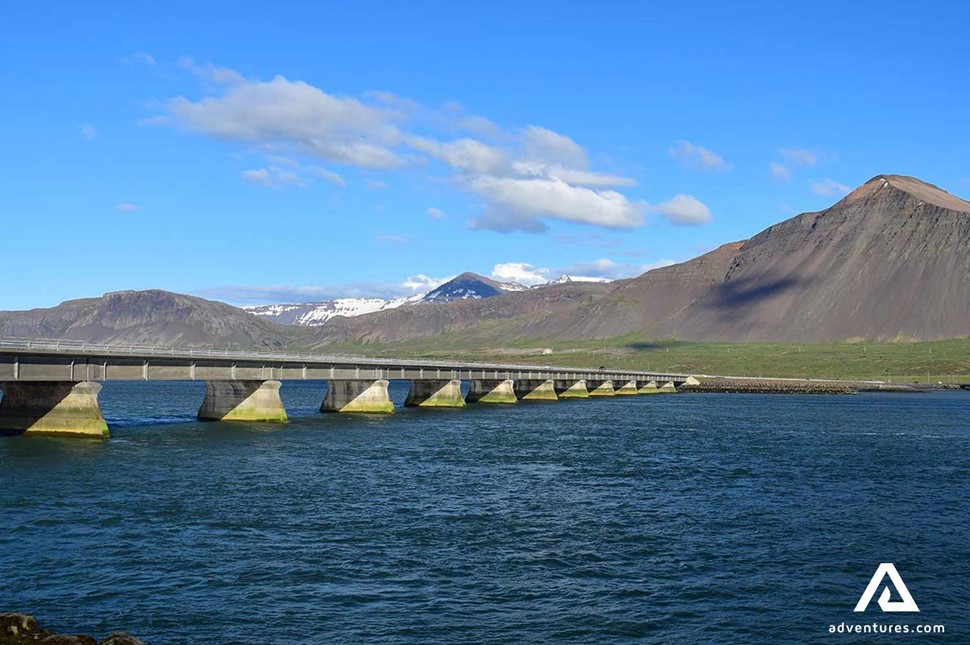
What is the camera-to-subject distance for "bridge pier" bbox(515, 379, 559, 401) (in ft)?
546

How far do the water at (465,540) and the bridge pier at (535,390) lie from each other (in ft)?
301

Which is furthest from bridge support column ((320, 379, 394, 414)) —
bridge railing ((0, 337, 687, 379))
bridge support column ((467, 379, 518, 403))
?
bridge support column ((467, 379, 518, 403))

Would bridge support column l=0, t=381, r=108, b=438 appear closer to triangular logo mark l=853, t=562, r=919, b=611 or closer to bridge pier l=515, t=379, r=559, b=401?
triangular logo mark l=853, t=562, r=919, b=611

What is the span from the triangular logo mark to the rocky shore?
21.9 m

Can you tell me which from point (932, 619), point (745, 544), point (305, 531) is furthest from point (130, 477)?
point (932, 619)

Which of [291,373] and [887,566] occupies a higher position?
[291,373]

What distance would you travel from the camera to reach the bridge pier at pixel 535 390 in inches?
6555

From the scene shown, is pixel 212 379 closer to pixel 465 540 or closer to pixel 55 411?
pixel 55 411

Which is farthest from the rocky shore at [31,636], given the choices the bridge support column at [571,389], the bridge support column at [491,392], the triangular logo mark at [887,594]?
the bridge support column at [571,389]

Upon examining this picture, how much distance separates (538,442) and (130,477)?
39.7m

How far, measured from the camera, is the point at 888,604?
28734 mm

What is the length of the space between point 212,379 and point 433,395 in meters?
49.9

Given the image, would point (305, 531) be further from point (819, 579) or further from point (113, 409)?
point (113, 409)

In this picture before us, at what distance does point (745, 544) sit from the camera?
36.8 metres
